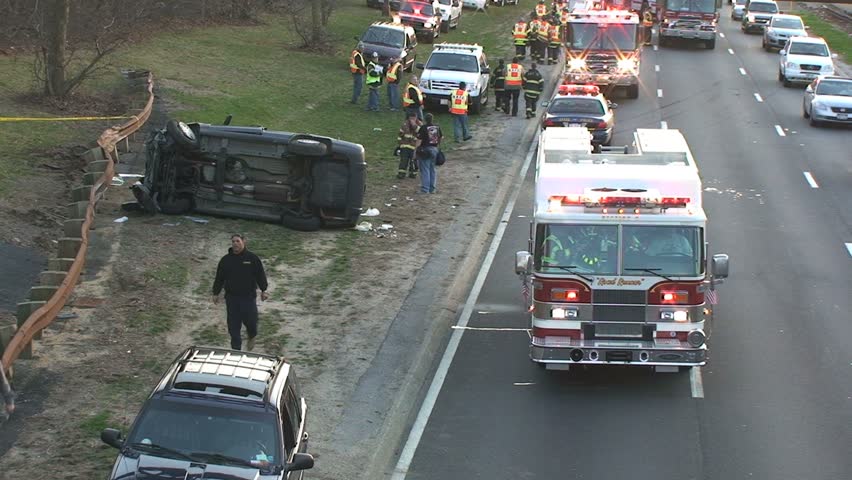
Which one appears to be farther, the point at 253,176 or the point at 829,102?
the point at 829,102

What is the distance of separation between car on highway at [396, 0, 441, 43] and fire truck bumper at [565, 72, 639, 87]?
13549 mm

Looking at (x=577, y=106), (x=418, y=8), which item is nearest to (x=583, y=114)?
(x=577, y=106)

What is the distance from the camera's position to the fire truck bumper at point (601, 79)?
4147cm

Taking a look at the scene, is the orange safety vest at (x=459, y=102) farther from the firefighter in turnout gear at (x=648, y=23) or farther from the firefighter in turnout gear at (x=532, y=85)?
the firefighter in turnout gear at (x=648, y=23)

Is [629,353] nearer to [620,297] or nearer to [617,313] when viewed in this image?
[617,313]

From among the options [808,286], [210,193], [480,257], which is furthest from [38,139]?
[808,286]

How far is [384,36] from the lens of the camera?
145 ft

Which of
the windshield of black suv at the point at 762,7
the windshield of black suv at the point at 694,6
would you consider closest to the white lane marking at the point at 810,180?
the windshield of black suv at the point at 694,6

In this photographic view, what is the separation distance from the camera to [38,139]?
89.2 ft

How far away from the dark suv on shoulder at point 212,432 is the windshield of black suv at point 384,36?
33114 millimetres

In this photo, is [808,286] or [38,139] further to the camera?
[38,139]

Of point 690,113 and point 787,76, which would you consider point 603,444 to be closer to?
point 690,113

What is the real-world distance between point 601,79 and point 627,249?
2609 cm

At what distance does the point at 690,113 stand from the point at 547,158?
74.8ft
